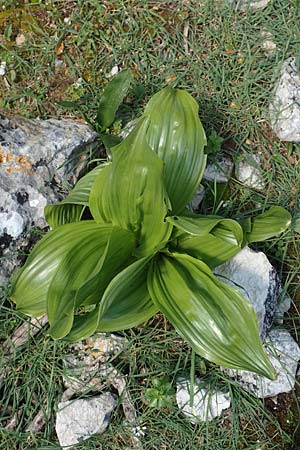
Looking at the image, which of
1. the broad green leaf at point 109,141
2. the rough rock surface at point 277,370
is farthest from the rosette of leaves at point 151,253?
the rough rock surface at point 277,370

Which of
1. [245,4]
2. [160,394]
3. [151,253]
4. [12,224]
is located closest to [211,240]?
[151,253]

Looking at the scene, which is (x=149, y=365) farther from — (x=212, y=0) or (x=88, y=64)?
(x=212, y=0)

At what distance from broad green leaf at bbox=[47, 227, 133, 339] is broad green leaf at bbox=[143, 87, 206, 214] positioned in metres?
0.25

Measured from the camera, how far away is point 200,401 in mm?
2158

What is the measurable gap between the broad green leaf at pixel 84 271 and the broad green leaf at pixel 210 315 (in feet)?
0.51

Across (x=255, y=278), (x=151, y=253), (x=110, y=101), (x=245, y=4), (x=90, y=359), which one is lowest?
(x=90, y=359)

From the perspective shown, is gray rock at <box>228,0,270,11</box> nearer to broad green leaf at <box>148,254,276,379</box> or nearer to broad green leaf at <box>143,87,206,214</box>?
broad green leaf at <box>143,87,206,214</box>

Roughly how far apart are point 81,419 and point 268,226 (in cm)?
98

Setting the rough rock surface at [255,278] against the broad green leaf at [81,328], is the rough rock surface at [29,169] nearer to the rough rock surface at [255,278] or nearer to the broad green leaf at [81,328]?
the broad green leaf at [81,328]

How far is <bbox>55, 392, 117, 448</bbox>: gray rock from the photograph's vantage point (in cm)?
214

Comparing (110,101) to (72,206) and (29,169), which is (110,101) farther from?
(72,206)

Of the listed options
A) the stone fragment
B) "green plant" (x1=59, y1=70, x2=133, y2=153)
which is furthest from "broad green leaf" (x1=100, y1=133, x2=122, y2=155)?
the stone fragment

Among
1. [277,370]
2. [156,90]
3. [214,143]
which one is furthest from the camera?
[156,90]

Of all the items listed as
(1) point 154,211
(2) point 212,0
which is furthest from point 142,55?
(1) point 154,211
